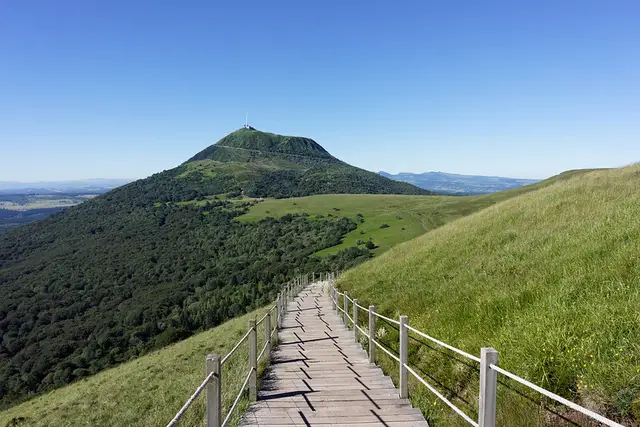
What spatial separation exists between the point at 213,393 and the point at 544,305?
16.7 ft

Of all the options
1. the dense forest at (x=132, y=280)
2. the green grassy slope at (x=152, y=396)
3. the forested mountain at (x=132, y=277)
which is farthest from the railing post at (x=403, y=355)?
the forested mountain at (x=132, y=277)

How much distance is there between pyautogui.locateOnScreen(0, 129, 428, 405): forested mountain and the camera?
221ft

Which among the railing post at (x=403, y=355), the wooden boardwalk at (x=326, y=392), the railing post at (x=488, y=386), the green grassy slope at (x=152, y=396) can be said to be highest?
the railing post at (x=488, y=386)

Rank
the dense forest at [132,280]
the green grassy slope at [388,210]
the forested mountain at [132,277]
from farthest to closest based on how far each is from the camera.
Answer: the green grassy slope at [388,210], the forested mountain at [132,277], the dense forest at [132,280]

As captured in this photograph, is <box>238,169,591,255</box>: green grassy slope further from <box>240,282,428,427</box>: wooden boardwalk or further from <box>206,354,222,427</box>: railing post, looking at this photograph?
<box>206,354,222,427</box>: railing post

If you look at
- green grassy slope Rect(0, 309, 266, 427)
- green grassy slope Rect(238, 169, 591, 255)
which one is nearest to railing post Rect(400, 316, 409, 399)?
green grassy slope Rect(0, 309, 266, 427)

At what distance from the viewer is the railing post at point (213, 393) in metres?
4.19

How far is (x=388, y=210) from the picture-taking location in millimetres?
119688

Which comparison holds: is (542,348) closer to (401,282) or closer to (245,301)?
(401,282)

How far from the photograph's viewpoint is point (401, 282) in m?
13.5

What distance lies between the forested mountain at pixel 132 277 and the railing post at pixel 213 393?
2352 inches

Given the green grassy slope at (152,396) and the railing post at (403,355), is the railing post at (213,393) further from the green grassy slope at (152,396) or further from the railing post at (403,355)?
the railing post at (403,355)

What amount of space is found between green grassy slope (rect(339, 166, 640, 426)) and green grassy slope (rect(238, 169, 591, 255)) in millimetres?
61024

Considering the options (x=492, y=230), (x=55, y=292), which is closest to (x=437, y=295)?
(x=492, y=230)
